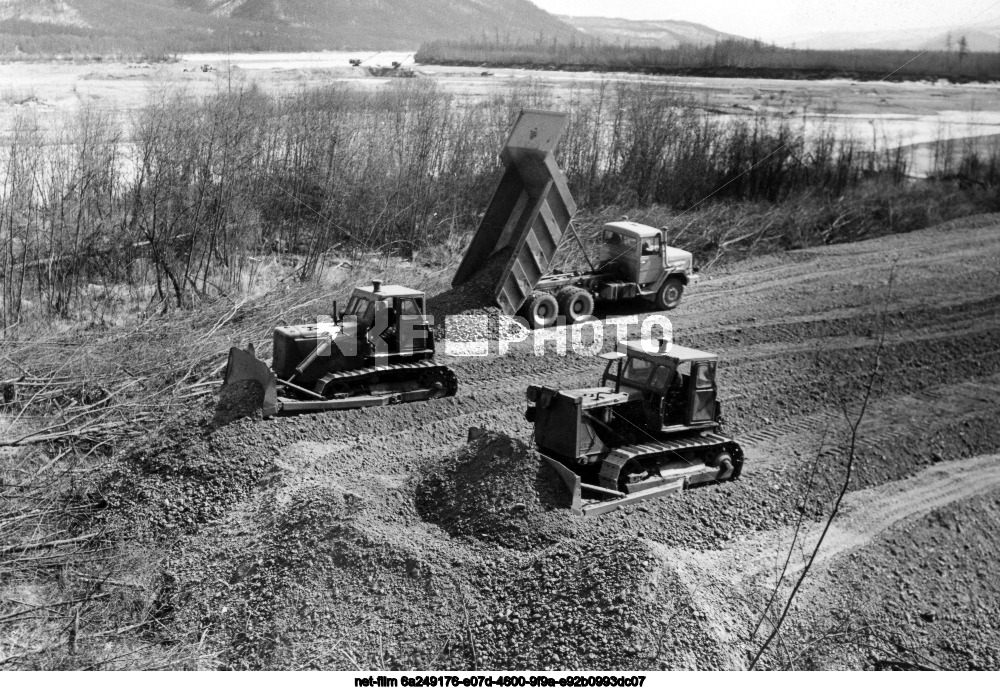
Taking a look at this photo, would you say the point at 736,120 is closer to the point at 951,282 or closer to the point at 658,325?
the point at 951,282

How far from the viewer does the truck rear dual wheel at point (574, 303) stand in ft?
44.7

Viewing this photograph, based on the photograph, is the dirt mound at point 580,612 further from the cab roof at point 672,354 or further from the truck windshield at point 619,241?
the truck windshield at point 619,241

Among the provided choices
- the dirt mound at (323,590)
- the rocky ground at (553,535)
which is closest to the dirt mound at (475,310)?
the rocky ground at (553,535)

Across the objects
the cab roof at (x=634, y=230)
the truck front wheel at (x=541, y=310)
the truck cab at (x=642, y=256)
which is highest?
the cab roof at (x=634, y=230)

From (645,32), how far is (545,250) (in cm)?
650

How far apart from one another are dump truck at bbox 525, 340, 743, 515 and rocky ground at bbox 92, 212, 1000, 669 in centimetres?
27

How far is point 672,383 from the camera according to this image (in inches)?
337

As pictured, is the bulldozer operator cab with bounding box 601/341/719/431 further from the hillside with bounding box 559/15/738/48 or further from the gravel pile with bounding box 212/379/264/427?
the hillside with bounding box 559/15/738/48

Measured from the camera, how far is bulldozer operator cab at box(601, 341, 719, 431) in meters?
8.55

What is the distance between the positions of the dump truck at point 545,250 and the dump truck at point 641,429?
4.23 metres

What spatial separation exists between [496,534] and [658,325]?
7.20 m

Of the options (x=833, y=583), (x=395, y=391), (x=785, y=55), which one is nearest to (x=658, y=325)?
(x=395, y=391)

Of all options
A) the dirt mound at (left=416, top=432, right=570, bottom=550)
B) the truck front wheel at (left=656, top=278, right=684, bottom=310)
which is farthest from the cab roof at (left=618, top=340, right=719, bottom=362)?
the truck front wheel at (left=656, top=278, right=684, bottom=310)

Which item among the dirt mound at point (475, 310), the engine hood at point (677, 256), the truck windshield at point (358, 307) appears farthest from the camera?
the engine hood at point (677, 256)
